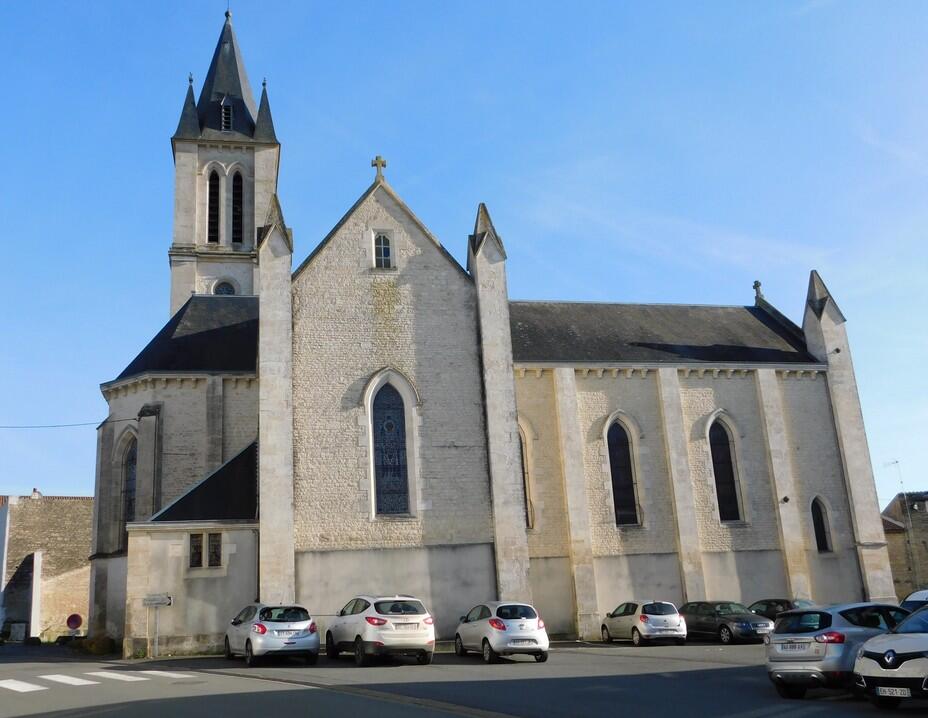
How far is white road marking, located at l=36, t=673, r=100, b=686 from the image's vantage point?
14.7 m

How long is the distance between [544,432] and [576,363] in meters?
2.63

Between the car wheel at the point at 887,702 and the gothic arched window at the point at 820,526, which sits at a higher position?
the gothic arched window at the point at 820,526

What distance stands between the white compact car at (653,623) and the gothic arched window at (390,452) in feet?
22.3

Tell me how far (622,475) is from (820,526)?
7.33 meters

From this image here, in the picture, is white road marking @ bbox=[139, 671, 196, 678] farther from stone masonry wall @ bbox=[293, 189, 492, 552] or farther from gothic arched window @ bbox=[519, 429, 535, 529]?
gothic arched window @ bbox=[519, 429, 535, 529]

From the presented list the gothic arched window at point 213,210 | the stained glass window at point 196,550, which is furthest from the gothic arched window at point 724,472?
the gothic arched window at point 213,210

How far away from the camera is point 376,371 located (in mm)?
23984

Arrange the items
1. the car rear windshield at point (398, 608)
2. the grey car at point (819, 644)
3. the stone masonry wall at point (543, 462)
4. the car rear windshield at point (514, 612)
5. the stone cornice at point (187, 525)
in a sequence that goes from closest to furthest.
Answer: the grey car at point (819, 644) → the car rear windshield at point (398, 608) → the car rear windshield at point (514, 612) → the stone cornice at point (187, 525) → the stone masonry wall at point (543, 462)

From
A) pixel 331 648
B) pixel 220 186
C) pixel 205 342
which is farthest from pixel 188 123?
pixel 331 648

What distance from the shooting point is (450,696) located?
12086 millimetres

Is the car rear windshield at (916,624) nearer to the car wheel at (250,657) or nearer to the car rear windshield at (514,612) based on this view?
the car rear windshield at (514,612)

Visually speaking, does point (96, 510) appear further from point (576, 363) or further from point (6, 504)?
point (6, 504)

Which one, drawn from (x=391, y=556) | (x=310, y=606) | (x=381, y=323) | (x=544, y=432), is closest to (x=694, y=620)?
(x=544, y=432)

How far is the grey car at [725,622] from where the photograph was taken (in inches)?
891
